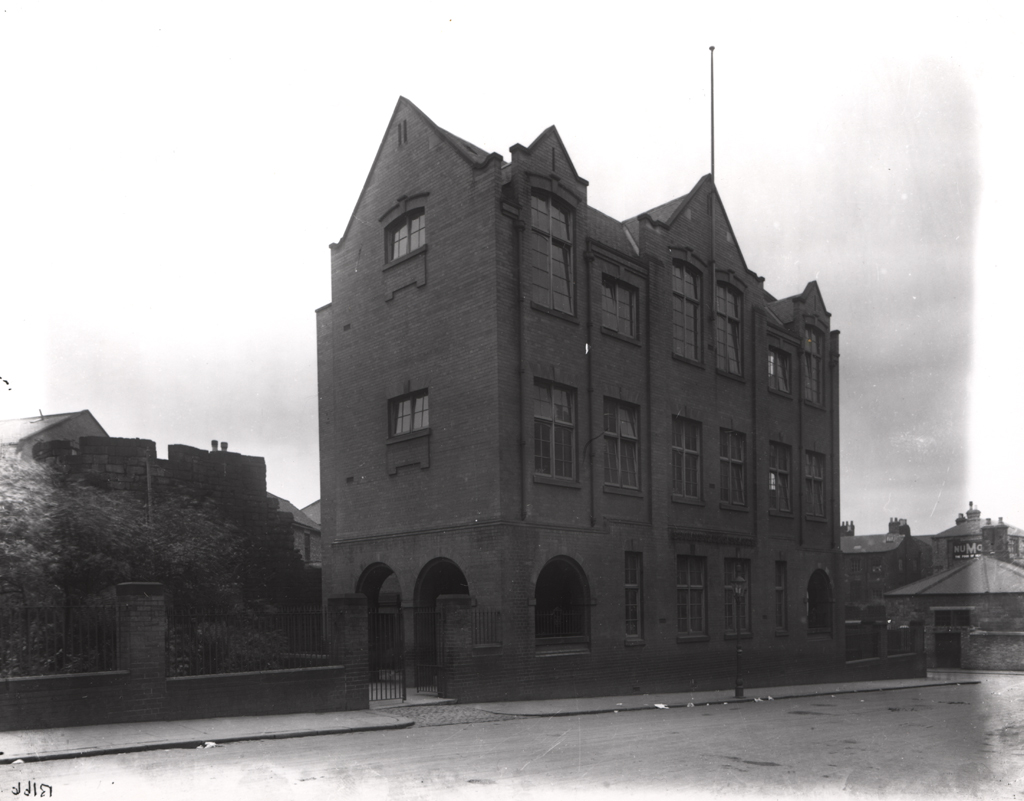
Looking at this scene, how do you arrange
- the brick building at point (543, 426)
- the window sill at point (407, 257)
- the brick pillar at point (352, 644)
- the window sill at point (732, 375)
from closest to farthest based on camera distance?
the brick pillar at point (352, 644) < the brick building at point (543, 426) < the window sill at point (407, 257) < the window sill at point (732, 375)

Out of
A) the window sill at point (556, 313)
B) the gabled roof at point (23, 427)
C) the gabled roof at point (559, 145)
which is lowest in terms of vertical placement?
the gabled roof at point (23, 427)

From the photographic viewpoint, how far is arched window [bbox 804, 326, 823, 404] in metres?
34.0

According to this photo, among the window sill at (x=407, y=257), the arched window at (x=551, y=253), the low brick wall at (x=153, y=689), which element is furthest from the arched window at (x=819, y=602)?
the low brick wall at (x=153, y=689)

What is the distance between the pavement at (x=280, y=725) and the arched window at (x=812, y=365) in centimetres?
1371

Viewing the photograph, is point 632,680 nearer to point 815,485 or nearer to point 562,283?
point 562,283

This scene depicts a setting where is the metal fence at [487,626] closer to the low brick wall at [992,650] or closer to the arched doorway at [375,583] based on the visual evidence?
the arched doorway at [375,583]

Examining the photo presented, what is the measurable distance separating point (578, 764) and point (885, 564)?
75.3m

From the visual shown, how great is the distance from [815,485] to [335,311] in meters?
17.8

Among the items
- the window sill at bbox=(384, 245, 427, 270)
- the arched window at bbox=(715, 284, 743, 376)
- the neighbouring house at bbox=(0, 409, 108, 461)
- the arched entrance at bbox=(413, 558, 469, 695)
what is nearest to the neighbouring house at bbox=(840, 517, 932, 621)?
the arched window at bbox=(715, 284, 743, 376)

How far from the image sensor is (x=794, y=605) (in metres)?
31.5

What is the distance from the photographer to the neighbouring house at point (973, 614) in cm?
5488

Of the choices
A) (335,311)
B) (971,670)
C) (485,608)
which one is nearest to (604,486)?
(485,608)

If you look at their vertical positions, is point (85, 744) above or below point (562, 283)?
below

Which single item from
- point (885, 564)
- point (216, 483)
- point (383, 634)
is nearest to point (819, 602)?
point (383, 634)
